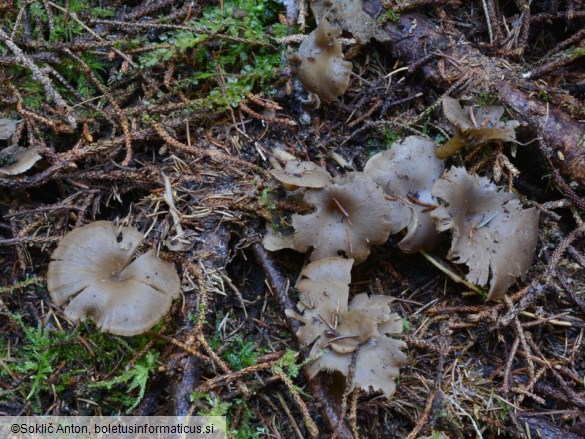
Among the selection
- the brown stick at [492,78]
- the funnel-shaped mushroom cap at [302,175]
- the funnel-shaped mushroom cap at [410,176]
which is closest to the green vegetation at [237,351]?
the funnel-shaped mushroom cap at [302,175]

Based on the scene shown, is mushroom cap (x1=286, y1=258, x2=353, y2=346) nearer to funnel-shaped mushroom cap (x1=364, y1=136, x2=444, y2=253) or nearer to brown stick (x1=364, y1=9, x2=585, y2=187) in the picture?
funnel-shaped mushroom cap (x1=364, y1=136, x2=444, y2=253)

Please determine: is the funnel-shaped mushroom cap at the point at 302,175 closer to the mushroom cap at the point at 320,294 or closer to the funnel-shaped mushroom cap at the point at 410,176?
the funnel-shaped mushroom cap at the point at 410,176

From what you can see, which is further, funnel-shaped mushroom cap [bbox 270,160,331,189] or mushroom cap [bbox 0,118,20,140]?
mushroom cap [bbox 0,118,20,140]

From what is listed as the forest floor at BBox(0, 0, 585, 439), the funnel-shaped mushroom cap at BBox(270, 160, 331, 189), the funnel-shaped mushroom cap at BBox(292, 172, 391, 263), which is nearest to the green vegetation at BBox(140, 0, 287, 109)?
the forest floor at BBox(0, 0, 585, 439)

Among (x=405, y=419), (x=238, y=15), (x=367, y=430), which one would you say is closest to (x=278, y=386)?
(x=367, y=430)

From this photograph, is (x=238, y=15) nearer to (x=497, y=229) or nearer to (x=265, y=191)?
(x=265, y=191)

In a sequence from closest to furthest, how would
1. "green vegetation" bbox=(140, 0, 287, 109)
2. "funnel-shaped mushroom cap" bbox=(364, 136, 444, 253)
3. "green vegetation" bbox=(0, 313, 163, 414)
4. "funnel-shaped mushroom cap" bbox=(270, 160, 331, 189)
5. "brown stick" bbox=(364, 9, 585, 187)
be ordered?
"green vegetation" bbox=(0, 313, 163, 414)
"funnel-shaped mushroom cap" bbox=(270, 160, 331, 189)
"funnel-shaped mushroom cap" bbox=(364, 136, 444, 253)
"brown stick" bbox=(364, 9, 585, 187)
"green vegetation" bbox=(140, 0, 287, 109)

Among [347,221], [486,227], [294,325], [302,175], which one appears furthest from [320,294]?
[486,227]
